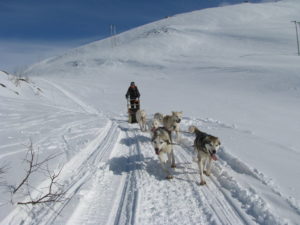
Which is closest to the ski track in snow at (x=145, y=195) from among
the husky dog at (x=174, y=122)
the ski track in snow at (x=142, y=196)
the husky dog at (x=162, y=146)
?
the ski track in snow at (x=142, y=196)

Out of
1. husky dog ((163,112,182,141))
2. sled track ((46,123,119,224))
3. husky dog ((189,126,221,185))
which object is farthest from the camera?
husky dog ((163,112,182,141))

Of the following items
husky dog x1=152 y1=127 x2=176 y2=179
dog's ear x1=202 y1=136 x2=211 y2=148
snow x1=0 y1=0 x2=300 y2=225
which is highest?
dog's ear x1=202 y1=136 x2=211 y2=148

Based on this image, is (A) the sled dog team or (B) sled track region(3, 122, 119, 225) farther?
(A) the sled dog team

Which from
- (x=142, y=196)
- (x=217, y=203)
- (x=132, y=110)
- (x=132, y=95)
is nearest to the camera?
(x=217, y=203)

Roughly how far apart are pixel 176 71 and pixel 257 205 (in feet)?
117

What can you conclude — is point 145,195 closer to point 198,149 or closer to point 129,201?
point 129,201

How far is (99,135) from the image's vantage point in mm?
9102

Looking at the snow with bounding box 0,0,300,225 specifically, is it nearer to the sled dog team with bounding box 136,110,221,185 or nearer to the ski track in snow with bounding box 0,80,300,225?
the ski track in snow with bounding box 0,80,300,225

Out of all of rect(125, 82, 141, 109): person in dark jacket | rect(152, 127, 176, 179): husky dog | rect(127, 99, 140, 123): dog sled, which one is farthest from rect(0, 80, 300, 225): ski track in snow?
rect(125, 82, 141, 109): person in dark jacket

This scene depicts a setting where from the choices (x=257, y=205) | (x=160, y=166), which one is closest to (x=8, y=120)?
(x=160, y=166)

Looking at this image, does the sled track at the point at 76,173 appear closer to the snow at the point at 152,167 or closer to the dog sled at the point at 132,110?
the snow at the point at 152,167

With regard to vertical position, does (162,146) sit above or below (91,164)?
above

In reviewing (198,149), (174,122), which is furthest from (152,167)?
(174,122)

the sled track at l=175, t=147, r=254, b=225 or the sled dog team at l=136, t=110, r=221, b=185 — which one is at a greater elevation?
the sled dog team at l=136, t=110, r=221, b=185
